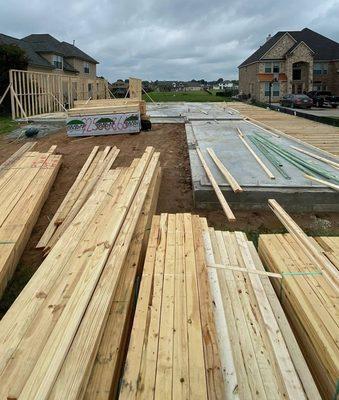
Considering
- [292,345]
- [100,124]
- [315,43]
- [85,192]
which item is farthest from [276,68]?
[292,345]

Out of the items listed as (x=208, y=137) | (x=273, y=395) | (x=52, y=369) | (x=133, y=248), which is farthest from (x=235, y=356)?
(x=208, y=137)

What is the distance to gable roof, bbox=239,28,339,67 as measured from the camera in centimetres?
5022

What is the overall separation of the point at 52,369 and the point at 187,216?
9.47 feet

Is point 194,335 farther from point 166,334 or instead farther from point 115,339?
point 115,339

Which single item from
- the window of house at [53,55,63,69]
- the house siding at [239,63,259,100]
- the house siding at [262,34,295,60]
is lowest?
the house siding at [239,63,259,100]

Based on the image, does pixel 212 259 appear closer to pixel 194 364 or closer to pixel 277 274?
pixel 277 274

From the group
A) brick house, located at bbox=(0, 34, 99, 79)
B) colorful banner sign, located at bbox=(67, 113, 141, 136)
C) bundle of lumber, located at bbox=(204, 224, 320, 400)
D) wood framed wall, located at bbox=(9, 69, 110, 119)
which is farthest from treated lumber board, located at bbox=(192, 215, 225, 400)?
brick house, located at bbox=(0, 34, 99, 79)

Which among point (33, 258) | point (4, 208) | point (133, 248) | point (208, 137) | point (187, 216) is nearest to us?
point (133, 248)

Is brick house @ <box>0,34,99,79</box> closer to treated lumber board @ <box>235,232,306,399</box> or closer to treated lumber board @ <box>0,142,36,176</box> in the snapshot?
treated lumber board @ <box>0,142,36,176</box>

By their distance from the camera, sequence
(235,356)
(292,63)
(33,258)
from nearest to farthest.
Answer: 1. (235,356)
2. (33,258)
3. (292,63)

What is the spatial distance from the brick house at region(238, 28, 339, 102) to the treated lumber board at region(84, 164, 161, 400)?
50.1 metres

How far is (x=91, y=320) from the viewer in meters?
2.84

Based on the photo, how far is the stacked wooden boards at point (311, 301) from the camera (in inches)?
107

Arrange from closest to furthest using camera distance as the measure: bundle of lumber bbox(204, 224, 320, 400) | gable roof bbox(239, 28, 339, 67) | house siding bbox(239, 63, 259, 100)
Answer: bundle of lumber bbox(204, 224, 320, 400) → gable roof bbox(239, 28, 339, 67) → house siding bbox(239, 63, 259, 100)
